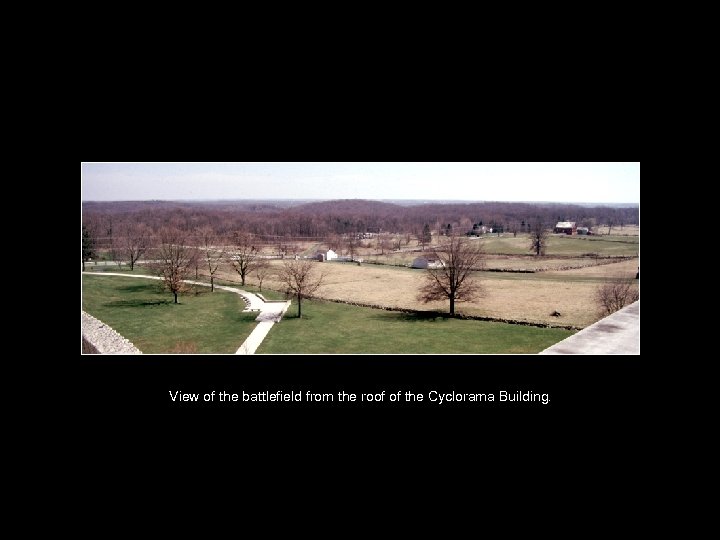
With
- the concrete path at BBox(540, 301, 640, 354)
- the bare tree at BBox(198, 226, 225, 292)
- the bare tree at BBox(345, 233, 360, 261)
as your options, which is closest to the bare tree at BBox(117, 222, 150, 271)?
the bare tree at BBox(198, 226, 225, 292)

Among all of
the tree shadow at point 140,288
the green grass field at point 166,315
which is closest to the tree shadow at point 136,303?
the green grass field at point 166,315

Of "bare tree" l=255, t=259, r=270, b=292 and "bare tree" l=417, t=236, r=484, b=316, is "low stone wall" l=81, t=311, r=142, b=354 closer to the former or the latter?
"bare tree" l=255, t=259, r=270, b=292

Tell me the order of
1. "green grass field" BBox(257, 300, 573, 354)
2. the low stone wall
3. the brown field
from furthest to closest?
1. the brown field
2. "green grass field" BBox(257, 300, 573, 354)
3. the low stone wall

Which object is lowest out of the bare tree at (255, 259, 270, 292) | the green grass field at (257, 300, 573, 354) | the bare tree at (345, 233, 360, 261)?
the green grass field at (257, 300, 573, 354)

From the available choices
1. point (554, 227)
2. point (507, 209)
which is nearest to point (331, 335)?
point (507, 209)
